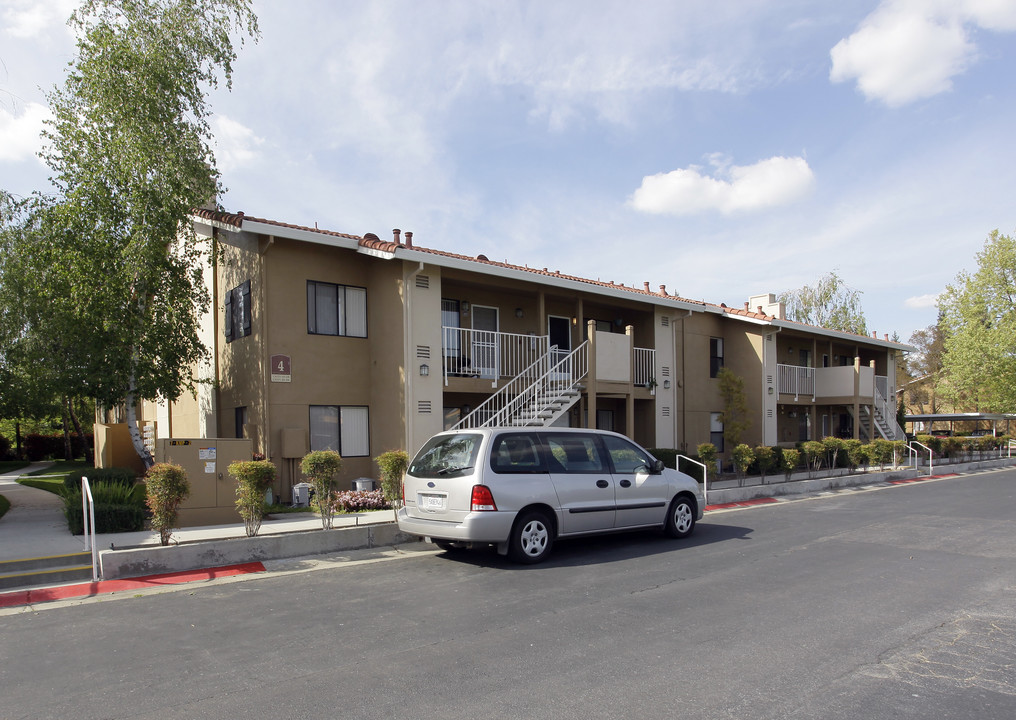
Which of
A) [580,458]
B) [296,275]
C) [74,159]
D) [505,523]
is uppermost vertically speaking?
[74,159]

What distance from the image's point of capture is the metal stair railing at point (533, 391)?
14695 mm

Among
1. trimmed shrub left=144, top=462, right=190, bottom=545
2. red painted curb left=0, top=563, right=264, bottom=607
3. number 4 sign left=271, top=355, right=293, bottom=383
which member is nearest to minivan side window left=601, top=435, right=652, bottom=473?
red painted curb left=0, top=563, right=264, bottom=607

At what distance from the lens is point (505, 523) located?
8.12m

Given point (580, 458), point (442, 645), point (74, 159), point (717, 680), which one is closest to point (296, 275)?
point (74, 159)

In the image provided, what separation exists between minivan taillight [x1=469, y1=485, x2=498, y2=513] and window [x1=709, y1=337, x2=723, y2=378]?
51.3ft

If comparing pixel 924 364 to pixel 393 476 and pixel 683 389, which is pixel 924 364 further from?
pixel 393 476

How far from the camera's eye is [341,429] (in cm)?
1456

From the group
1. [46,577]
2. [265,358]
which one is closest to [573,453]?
[46,577]

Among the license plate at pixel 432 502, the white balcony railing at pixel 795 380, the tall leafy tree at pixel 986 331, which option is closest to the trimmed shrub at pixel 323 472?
the license plate at pixel 432 502

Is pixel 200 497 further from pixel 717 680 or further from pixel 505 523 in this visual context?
pixel 717 680

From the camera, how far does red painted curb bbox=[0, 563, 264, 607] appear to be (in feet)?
23.6

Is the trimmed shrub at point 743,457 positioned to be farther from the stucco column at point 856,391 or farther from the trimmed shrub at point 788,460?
the stucco column at point 856,391

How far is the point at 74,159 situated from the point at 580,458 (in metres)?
12.0

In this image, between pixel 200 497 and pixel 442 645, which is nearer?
pixel 442 645
